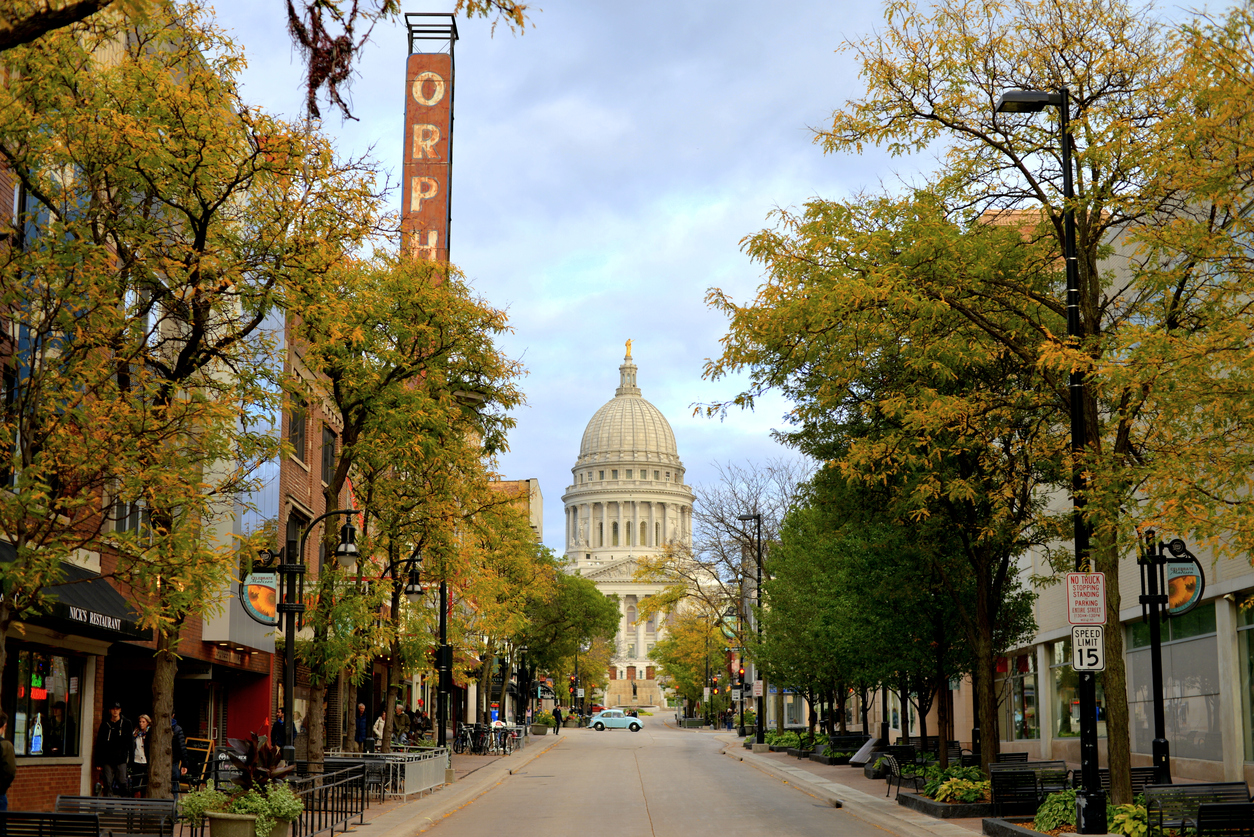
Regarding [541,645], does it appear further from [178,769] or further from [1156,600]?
[1156,600]

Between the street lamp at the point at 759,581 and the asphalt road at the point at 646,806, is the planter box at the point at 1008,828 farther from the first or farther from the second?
the street lamp at the point at 759,581

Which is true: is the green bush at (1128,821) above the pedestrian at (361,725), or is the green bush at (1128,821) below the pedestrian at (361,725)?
above

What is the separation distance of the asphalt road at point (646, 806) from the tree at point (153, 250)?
7.44m

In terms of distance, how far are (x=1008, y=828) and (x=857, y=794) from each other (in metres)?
10.7

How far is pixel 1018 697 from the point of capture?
44094 millimetres

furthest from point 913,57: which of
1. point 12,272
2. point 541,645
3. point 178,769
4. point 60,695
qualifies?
point 541,645

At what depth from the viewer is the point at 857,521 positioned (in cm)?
2416

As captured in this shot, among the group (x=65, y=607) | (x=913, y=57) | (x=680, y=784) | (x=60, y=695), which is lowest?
(x=680, y=784)

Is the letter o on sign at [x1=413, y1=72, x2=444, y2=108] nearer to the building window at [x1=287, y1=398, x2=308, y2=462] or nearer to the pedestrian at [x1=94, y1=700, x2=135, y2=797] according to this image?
the building window at [x1=287, y1=398, x2=308, y2=462]

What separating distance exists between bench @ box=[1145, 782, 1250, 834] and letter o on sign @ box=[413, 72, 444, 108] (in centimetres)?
3643

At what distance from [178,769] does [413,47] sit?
2843 centimetres

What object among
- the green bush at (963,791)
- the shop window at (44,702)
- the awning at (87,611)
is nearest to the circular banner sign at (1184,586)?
the green bush at (963,791)

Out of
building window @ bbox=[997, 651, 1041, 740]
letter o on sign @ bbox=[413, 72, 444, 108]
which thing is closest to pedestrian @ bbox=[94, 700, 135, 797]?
building window @ bbox=[997, 651, 1041, 740]

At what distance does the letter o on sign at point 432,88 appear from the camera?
151 feet
